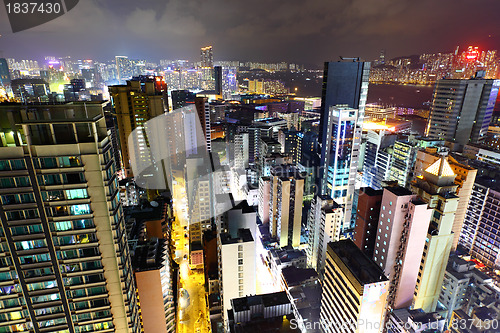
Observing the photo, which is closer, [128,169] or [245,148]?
[128,169]

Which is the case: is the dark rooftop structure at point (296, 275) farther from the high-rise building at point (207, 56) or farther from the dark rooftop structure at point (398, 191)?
the high-rise building at point (207, 56)

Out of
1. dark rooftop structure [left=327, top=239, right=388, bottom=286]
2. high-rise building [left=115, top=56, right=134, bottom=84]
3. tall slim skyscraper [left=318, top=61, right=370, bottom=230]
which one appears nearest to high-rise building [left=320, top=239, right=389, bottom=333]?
dark rooftop structure [left=327, top=239, right=388, bottom=286]

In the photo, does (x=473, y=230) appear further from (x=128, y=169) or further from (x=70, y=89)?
(x=70, y=89)

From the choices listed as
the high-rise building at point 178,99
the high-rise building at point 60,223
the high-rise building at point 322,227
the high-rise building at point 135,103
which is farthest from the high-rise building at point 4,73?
the high-rise building at point 322,227

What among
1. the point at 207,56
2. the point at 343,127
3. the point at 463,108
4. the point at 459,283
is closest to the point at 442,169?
the point at 459,283

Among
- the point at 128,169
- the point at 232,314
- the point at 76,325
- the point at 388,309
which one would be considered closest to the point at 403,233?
the point at 388,309

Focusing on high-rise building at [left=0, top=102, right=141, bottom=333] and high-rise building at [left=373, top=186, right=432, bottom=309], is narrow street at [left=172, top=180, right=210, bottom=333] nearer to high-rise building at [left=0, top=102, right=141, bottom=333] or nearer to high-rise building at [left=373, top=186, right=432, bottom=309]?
high-rise building at [left=0, top=102, right=141, bottom=333]
